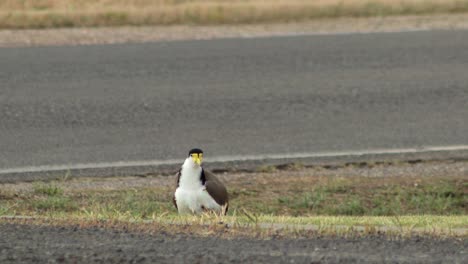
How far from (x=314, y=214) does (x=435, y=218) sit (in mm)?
1409

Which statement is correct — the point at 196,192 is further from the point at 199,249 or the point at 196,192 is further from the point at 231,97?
the point at 231,97

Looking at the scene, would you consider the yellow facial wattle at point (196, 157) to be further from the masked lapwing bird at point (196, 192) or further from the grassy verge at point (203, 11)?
the grassy verge at point (203, 11)

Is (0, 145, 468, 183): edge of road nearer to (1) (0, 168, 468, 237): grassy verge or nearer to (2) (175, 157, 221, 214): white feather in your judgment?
(1) (0, 168, 468, 237): grassy verge

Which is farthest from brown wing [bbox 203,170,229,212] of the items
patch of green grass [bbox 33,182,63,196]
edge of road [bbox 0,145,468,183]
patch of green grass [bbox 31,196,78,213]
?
edge of road [bbox 0,145,468,183]

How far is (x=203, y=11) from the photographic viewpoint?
48.0 feet

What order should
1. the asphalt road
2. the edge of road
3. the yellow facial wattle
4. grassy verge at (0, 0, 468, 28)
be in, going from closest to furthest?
1. the yellow facial wattle
2. the edge of road
3. the asphalt road
4. grassy verge at (0, 0, 468, 28)

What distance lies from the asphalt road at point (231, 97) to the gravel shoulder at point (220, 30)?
352 mm

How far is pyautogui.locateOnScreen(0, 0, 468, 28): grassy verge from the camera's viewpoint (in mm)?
14195

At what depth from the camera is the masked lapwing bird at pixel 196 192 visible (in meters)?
7.23

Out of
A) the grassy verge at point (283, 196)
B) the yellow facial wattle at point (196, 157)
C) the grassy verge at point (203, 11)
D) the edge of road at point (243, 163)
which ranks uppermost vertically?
the grassy verge at point (203, 11)

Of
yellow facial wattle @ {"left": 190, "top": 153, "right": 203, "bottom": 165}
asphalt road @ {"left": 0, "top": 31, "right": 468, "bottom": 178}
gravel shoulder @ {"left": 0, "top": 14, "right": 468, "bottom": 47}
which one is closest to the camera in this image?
yellow facial wattle @ {"left": 190, "top": 153, "right": 203, "bottom": 165}

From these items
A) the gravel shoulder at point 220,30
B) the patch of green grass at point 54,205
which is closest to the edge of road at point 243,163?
the patch of green grass at point 54,205

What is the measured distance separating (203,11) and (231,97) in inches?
152

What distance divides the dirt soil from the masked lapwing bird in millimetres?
1467
